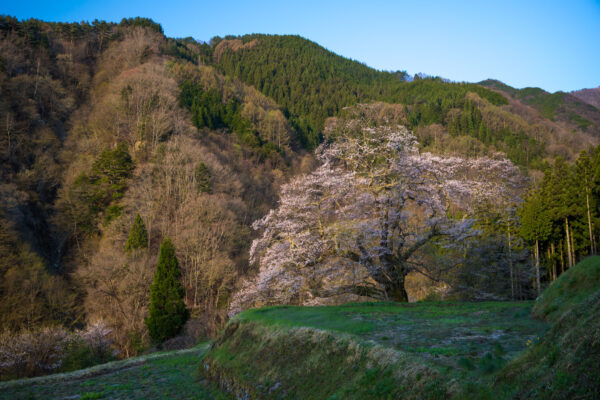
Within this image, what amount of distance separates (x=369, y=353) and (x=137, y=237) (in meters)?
39.6

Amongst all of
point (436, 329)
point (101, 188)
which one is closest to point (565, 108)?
point (101, 188)

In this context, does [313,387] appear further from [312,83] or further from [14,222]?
[312,83]

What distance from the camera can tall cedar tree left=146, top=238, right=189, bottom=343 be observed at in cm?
3062

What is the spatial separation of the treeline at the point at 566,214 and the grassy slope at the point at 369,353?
25.9 m

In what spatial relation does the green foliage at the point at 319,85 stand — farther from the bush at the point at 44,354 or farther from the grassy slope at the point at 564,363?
the grassy slope at the point at 564,363

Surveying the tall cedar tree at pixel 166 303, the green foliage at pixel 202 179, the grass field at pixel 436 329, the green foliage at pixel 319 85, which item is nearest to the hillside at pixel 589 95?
the green foliage at pixel 319 85

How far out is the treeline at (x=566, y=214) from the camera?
3091 cm

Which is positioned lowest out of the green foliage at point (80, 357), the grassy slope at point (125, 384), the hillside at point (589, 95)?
the green foliage at point (80, 357)

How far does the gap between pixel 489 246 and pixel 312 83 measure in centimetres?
9941

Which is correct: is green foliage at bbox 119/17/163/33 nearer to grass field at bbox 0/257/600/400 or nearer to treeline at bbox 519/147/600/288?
treeline at bbox 519/147/600/288

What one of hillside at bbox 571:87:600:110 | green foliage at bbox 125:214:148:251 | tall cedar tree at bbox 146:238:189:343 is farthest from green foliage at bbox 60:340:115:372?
hillside at bbox 571:87:600:110

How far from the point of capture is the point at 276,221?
19.9 m

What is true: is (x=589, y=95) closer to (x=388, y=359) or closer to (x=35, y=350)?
(x=388, y=359)

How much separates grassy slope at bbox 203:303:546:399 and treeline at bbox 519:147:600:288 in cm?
2590
